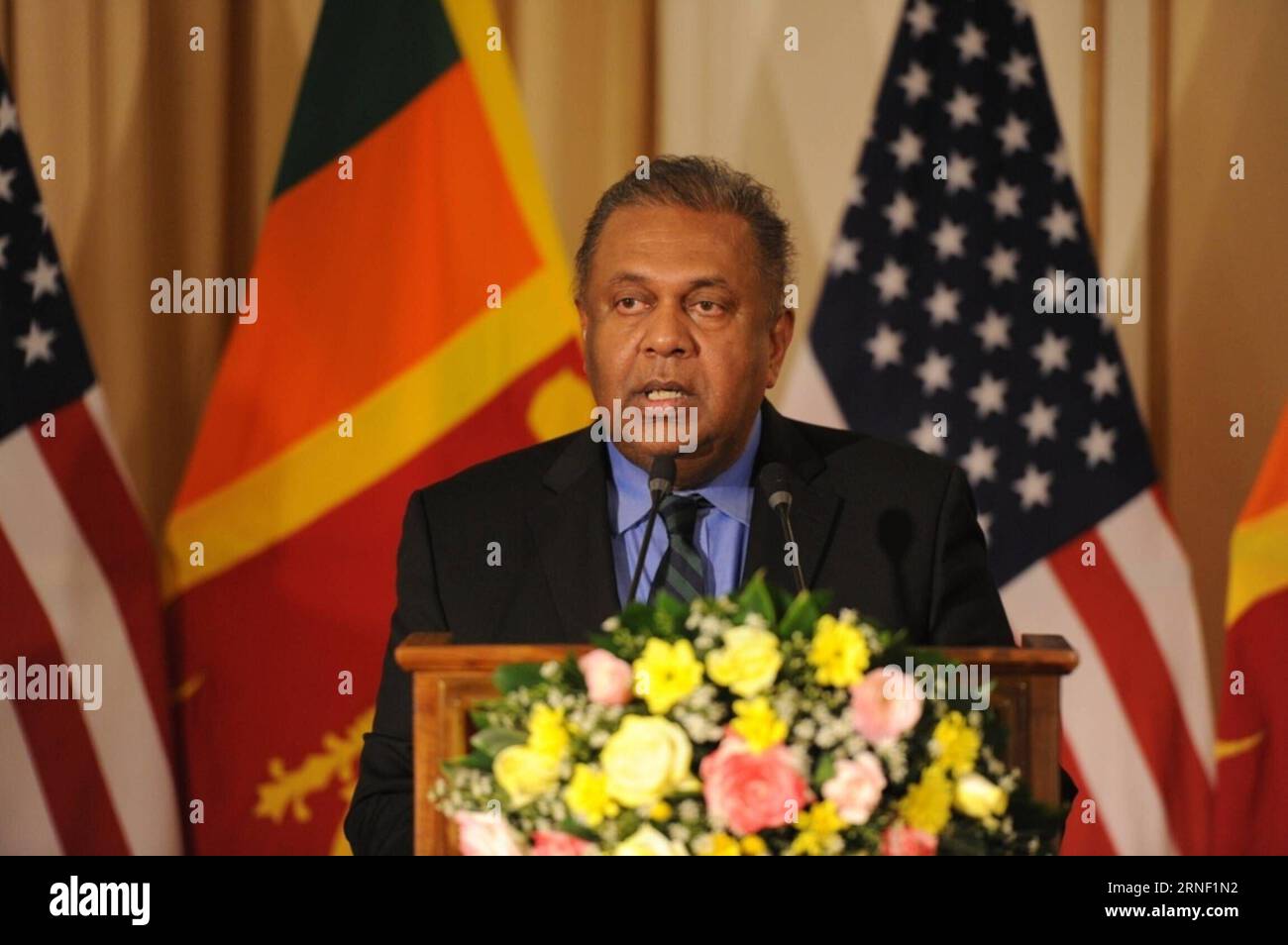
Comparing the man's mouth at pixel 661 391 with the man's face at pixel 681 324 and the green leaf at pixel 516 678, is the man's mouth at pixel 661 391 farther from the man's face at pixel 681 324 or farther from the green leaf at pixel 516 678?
the green leaf at pixel 516 678

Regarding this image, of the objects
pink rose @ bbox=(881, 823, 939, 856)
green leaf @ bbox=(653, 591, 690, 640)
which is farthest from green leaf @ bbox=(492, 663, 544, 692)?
pink rose @ bbox=(881, 823, 939, 856)

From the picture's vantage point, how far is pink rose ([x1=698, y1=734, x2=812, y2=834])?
1437 mm

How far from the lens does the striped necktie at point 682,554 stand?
2.28m

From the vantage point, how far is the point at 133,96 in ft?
13.0

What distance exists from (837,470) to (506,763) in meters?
1.10

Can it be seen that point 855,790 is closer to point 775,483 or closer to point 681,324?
point 775,483

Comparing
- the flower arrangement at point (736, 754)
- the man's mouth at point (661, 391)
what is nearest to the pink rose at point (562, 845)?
the flower arrangement at point (736, 754)

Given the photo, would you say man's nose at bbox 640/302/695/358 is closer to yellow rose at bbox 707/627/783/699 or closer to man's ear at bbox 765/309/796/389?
man's ear at bbox 765/309/796/389

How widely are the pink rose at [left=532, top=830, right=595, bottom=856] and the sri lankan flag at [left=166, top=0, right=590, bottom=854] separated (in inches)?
101

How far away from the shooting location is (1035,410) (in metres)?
4.09

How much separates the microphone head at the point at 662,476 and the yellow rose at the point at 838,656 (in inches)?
18.6
